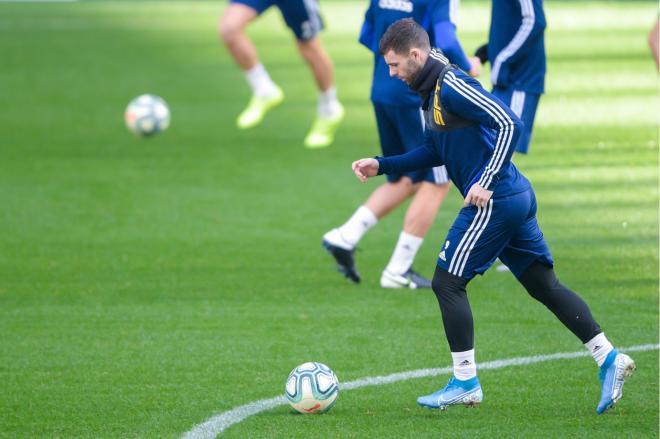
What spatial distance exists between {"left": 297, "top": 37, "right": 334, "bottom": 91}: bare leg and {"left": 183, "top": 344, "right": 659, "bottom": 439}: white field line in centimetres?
657

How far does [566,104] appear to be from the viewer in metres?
16.3

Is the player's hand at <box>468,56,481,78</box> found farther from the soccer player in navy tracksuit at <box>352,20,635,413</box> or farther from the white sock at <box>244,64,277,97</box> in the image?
the white sock at <box>244,64,277,97</box>

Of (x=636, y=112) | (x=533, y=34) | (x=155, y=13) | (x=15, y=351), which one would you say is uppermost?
(x=533, y=34)

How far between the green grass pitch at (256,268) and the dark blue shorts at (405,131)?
0.83m

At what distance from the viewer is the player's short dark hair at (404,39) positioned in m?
5.68

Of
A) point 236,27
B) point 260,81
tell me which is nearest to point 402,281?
point 236,27

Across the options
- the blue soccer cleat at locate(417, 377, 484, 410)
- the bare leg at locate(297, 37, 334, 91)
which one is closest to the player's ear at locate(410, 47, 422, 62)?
the blue soccer cleat at locate(417, 377, 484, 410)

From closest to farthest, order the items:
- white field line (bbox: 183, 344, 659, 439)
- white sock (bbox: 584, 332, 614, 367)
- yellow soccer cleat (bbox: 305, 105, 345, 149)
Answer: white field line (bbox: 183, 344, 659, 439) → white sock (bbox: 584, 332, 614, 367) → yellow soccer cleat (bbox: 305, 105, 345, 149)

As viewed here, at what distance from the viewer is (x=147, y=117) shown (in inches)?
502

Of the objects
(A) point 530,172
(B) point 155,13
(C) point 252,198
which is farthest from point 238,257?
(B) point 155,13

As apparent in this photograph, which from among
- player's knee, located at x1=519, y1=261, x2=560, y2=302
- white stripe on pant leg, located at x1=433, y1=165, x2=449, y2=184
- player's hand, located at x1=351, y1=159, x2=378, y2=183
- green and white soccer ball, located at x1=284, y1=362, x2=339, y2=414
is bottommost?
white stripe on pant leg, located at x1=433, y1=165, x2=449, y2=184

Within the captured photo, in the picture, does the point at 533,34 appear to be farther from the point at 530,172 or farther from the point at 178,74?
the point at 178,74

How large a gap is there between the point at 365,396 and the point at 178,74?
13242 millimetres

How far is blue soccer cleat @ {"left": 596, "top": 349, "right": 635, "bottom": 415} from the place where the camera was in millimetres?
5746
